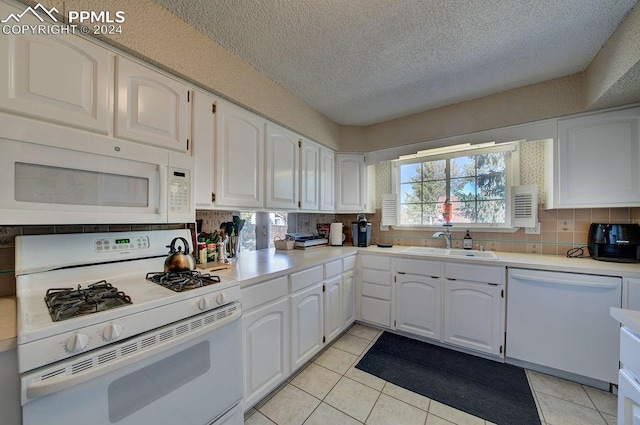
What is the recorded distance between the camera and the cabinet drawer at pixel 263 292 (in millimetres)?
1404

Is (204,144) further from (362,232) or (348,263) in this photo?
(362,232)

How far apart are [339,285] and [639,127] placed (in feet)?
8.53

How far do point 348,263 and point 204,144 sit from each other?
1710 mm

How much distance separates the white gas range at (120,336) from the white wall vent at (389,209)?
7.30 feet

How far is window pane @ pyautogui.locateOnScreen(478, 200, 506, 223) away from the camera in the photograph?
8.11 ft

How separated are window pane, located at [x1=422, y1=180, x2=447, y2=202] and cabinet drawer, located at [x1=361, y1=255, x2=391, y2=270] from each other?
98 centimetres

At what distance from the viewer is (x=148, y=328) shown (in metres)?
0.90

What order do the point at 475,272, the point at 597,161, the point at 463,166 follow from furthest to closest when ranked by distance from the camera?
the point at 463,166 → the point at 475,272 → the point at 597,161

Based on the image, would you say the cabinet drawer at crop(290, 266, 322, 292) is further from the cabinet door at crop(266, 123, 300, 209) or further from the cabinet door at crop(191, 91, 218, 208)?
the cabinet door at crop(191, 91, 218, 208)

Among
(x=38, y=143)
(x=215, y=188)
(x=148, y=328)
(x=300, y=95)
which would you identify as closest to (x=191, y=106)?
(x=215, y=188)

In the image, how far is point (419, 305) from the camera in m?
2.31

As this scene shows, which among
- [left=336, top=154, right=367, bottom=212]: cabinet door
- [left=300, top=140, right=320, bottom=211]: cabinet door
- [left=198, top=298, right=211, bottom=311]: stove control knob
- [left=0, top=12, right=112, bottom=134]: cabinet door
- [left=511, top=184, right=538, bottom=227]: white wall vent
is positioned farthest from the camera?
[left=336, top=154, right=367, bottom=212]: cabinet door

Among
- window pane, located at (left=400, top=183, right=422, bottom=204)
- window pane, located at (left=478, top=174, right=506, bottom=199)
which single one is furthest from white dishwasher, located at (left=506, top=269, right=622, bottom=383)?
window pane, located at (left=400, top=183, right=422, bottom=204)

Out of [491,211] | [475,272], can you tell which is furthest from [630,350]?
[491,211]
